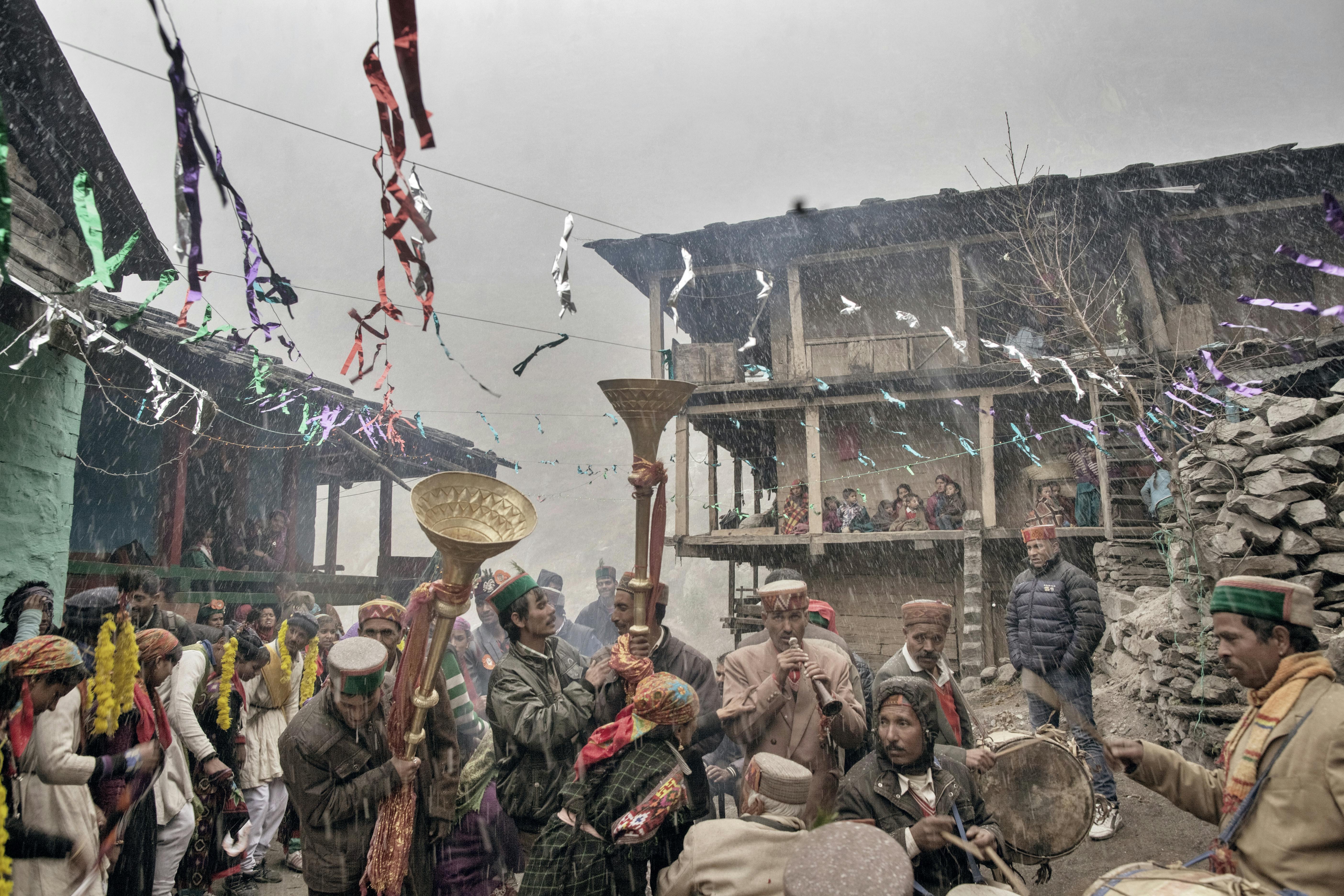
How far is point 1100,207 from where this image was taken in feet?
45.6

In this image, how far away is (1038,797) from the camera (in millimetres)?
3680

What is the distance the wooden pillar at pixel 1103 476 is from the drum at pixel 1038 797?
31.5ft

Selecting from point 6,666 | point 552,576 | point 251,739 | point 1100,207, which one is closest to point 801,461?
point 552,576

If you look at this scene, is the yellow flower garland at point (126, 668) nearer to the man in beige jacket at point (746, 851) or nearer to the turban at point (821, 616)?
the man in beige jacket at point (746, 851)

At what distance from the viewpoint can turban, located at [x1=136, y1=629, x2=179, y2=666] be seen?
4348 mm

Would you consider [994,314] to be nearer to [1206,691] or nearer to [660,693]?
[1206,691]

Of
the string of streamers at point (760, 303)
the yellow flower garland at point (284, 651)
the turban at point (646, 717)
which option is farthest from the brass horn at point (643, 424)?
the string of streamers at point (760, 303)

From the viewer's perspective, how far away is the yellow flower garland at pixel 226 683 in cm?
542

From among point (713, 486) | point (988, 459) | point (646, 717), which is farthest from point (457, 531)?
point (713, 486)

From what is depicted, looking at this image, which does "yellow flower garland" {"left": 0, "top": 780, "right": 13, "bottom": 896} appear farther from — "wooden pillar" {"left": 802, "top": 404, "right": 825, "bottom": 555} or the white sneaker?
"wooden pillar" {"left": 802, "top": 404, "right": 825, "bottom": 555}

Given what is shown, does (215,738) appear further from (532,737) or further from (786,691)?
Result: (786,691)

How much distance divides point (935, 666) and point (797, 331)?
11.4 metres

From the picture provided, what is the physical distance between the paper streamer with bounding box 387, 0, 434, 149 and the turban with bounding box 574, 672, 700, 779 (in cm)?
213

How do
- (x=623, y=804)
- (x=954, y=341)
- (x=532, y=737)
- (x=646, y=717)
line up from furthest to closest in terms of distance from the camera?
(x=954, y=341) → (x=532, y=737) → (x=646, y=717) → (x=623, y=804)
